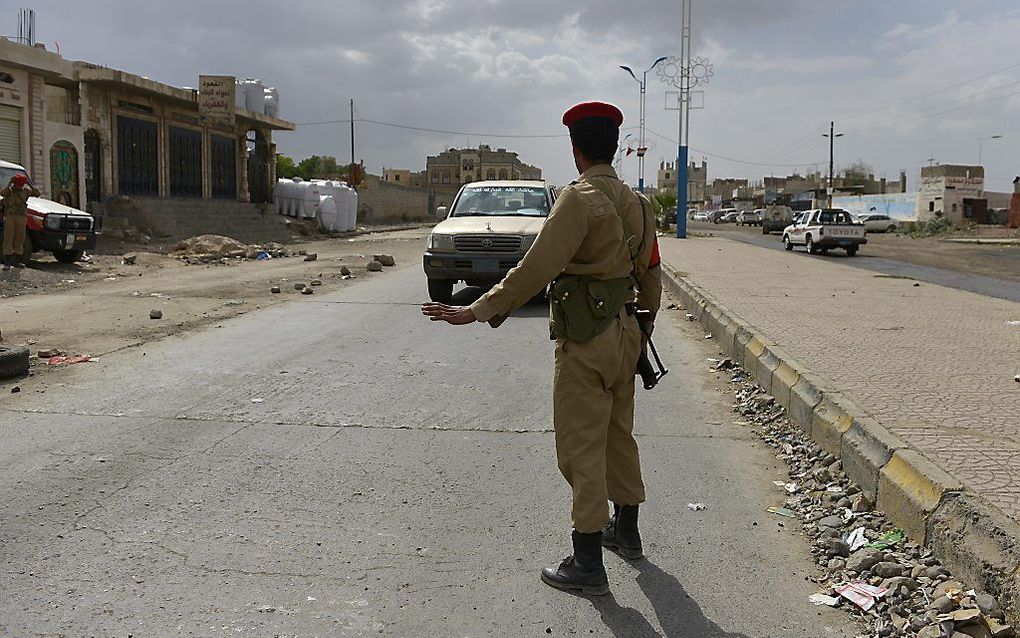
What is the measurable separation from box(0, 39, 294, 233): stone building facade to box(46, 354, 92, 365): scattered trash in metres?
16.7

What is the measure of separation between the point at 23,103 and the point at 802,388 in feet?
72.9

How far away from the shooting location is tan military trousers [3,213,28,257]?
15.9 metres

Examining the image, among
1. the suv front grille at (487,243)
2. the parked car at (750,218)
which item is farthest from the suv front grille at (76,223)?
the parked car at (750,218)

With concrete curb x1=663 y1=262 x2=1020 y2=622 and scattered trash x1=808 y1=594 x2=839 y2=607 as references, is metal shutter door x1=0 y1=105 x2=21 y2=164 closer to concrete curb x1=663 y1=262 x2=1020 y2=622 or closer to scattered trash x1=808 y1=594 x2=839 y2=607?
concrete curb x1=663 y1=262 x2=1020 y2=622

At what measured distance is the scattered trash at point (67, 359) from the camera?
7.54 meters

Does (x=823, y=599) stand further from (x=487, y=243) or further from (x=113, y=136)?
(x=113, y=136)

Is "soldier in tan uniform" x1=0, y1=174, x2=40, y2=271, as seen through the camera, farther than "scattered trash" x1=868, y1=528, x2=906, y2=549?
Yes

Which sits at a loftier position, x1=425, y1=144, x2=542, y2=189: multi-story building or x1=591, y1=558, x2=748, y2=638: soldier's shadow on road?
x1=425, y1=144, x2=542, y2=189: multi-story building

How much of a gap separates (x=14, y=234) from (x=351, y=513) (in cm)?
1479

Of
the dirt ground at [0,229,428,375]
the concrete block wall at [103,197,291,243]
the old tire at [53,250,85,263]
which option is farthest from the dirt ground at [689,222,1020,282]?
the concrete block wall at [103,197,291,243]

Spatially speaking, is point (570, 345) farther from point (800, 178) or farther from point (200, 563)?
point (800, 178)

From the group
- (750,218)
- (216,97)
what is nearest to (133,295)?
(216,97)

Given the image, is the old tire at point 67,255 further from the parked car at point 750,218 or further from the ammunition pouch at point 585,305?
the parked car at point 750,218

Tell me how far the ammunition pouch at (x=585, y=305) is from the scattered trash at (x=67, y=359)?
582 centimetres
